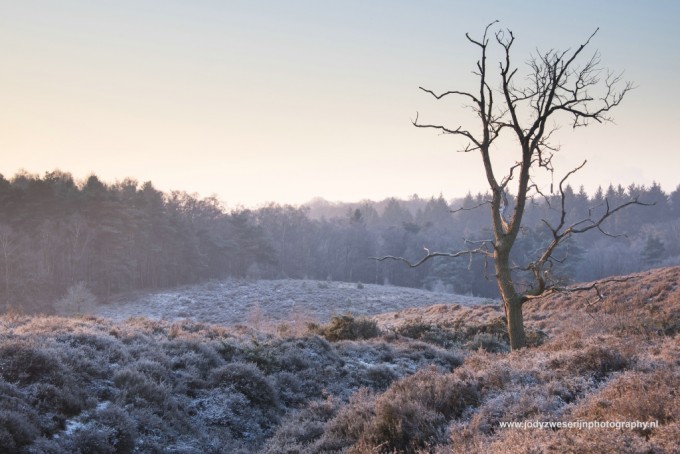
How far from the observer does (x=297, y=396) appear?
9516mm

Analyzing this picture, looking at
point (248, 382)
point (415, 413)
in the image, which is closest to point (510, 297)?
point (415, 413)

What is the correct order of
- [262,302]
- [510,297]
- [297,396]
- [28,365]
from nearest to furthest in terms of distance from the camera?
[28,365] → [297,396] → [510,297] → [262,302]

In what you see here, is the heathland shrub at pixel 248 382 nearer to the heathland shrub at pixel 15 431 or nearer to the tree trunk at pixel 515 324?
the heathland shrub at pixel 15 431

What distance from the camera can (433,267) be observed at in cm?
8019

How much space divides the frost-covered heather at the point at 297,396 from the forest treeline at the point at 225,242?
134 inches

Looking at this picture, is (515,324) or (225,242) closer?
(515,324)

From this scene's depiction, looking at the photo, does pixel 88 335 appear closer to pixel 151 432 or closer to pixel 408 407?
pixel 151 432

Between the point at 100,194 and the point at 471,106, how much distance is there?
43.8 meters

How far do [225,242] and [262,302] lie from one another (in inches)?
972

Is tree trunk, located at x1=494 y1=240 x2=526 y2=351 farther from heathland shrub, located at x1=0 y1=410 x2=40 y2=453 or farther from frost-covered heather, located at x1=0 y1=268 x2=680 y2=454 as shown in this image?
heathland shrub, located at x1=0 y1=410 x2=40 y2=453

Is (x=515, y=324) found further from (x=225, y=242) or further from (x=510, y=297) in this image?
(x=225, y=242)

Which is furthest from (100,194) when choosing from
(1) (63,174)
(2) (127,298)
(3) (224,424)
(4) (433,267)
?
(4) (433,267)

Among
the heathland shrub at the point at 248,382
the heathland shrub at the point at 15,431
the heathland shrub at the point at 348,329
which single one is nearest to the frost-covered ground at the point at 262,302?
the heathland shrub at the point at 348,329

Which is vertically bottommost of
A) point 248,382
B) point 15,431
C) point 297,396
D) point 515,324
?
point 297,396
